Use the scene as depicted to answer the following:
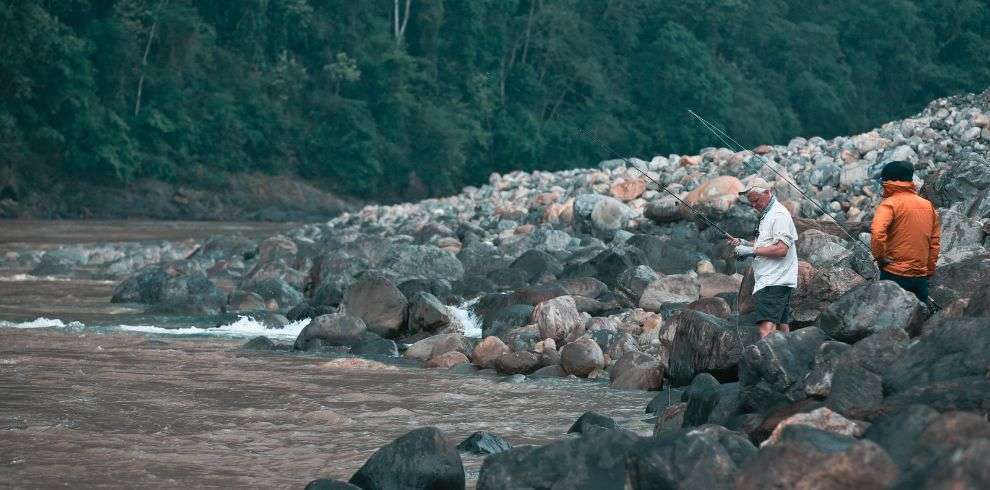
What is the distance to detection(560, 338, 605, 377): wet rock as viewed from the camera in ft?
31.8

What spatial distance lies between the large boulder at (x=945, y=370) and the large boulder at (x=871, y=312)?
96cm

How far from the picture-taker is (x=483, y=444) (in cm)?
696

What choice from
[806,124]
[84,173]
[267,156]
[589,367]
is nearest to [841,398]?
[589,367]

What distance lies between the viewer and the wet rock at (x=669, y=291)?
11805mm

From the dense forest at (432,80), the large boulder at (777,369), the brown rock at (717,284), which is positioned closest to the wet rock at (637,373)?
the large boulder at (777,369)

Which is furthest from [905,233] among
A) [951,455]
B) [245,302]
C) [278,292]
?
[278,292]

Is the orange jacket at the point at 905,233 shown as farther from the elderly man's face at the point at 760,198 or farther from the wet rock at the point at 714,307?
the wet rock at the point at 714,307

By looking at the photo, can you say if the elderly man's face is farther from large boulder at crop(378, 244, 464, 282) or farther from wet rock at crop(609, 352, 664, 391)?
large boulder at crop(378, 244, 464, 282)

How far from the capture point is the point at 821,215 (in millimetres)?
15680

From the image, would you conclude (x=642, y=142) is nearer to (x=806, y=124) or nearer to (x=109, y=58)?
(x=806, y=124)

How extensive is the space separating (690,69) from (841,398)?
46.6 metres

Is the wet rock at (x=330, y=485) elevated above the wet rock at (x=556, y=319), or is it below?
above

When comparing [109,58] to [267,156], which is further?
[267,156]

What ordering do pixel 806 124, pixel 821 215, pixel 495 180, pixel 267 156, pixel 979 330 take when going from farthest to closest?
pixel 806 124
pixel 267 156
pixel 495 180
pixel 821 215
pixel 979 330
